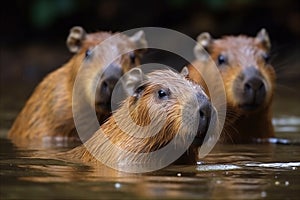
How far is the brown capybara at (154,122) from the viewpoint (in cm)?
541

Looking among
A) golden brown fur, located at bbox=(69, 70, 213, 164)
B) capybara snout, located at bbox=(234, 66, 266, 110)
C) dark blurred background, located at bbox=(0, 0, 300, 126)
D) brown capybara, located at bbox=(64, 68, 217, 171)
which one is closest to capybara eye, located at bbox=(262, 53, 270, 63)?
capybara snout, located at bbox=(234, 66, 266, 110)

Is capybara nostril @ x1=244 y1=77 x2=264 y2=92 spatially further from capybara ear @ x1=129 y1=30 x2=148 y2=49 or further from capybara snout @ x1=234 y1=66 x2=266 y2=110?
capybara ear @ x1=129 y1=30 x2=148 y2=49

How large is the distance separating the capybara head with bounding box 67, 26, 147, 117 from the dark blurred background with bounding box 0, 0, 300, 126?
6.14 metres

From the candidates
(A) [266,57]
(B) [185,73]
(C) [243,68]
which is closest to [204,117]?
(B) [185,73]

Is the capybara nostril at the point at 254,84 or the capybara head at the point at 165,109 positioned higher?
the capybara nostril at the point at 254,84

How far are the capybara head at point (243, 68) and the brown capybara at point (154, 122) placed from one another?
1699 millimetres

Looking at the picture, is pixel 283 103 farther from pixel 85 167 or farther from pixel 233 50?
pixel 85 167

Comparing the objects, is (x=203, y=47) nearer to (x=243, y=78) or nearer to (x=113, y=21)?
(x=243, y=78)

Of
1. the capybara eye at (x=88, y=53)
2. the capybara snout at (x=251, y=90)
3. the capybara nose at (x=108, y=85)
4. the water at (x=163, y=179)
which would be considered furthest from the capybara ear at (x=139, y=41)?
the water at (x=163, y=179)

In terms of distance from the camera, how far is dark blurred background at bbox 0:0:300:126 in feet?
49.2

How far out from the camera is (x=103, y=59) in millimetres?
8047

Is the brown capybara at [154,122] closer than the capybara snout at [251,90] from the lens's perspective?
Yes

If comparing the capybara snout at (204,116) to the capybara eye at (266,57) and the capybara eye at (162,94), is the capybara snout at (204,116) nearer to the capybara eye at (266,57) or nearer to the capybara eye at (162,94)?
the capybara eye at (162,94)

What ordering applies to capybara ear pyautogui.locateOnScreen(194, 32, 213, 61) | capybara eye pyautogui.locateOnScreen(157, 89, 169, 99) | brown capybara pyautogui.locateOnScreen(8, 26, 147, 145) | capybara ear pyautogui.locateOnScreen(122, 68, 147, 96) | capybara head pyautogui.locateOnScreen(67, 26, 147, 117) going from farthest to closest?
capybara ear pyautogui.locateOnScreen(194, 32, 213, 61) < brown capybara pyautogui.locateOnScreen(8, 26, 147, 145) < capybara head pyautogui.locateOnScreen(67, 26, 147, 117) < capybara ear pyautogui.locateOnScreen(122, 68, 147, 96) < capybara eye pyautogui.locateOnScreen(157, 89, 169, 99)
